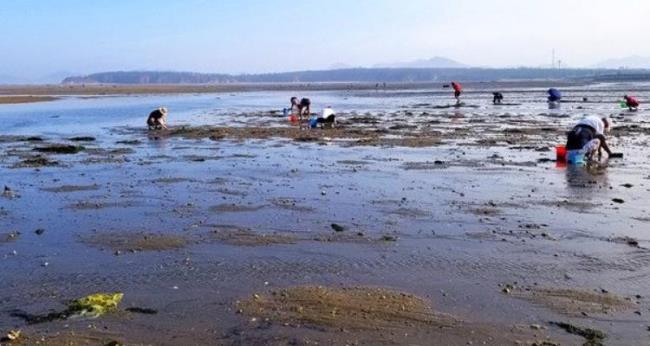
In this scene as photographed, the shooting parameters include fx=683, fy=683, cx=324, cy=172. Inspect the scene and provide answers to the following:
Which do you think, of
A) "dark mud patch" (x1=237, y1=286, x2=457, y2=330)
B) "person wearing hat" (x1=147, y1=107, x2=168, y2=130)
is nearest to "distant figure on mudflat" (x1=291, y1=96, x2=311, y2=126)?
"person wearing hat" (x1=147, y1=107, x2=168, y2=130)

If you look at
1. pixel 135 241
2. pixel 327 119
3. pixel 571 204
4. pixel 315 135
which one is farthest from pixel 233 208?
pixel 327 119

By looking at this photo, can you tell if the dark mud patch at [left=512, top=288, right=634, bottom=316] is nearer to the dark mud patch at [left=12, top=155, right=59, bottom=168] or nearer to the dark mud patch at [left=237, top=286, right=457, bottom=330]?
the dark mud patch at [left=237, top=286, right=457, bottom=330]

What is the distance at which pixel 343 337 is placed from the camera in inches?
278

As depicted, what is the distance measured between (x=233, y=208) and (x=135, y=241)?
289 centimetres

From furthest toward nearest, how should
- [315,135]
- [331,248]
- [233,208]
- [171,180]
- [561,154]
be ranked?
[315,135] → [561,154] → [171,180] → [233,208] → [331,248]

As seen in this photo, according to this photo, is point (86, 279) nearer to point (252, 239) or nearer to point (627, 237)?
point (252, 239)

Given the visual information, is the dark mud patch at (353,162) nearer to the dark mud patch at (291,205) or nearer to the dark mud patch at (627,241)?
the dark mud patch at (291,205)

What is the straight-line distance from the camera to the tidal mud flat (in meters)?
7.45

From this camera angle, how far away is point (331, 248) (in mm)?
10672

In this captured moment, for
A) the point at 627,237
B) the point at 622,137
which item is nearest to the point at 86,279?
the point at 627,237

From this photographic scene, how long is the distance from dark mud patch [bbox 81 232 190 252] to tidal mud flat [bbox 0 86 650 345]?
5 centimetres

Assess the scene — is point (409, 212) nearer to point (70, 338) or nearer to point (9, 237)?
point (9, 237)

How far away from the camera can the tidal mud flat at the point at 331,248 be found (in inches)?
293

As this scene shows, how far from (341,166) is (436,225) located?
25.4 ft
